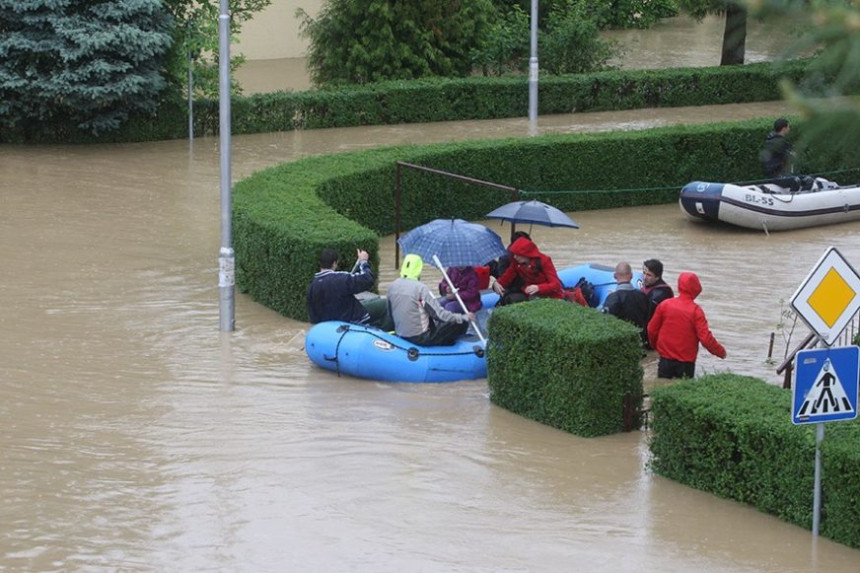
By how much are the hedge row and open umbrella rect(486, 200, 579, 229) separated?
1388 cm

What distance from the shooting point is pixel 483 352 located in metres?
14.0

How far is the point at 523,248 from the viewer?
14820mm

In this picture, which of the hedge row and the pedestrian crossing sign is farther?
the hedge row

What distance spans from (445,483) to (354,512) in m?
0.96

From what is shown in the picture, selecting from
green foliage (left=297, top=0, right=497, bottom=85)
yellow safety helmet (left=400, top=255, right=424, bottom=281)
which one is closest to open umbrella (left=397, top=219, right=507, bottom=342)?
yellow safety helmet (left=400, top=255, right=424, bottom=281)

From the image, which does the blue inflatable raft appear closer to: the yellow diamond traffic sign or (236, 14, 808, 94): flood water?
the yellow diamond traffic sign

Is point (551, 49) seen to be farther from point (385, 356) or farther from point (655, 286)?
point (385, 356)

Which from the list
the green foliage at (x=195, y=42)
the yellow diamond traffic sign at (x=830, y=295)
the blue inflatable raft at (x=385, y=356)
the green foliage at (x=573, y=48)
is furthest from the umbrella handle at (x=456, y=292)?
the green foliage at (x=573, y=48)

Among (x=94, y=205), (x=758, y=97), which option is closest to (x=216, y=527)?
(x=94, y=205)

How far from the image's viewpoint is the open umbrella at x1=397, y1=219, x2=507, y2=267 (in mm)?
14891

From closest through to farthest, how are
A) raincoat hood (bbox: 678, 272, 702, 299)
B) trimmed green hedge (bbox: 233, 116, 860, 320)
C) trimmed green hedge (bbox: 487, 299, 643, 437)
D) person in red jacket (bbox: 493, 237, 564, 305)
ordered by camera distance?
trimmed green hedge (bbox: 487, 299, 643, 437) → raincoat hood (bbox: 678, 272, 702, 299) → person in red jacket (bbox: 493, 237, 564, 305) → trimmed green hedge (bbox: 233, 116, 860, 320)

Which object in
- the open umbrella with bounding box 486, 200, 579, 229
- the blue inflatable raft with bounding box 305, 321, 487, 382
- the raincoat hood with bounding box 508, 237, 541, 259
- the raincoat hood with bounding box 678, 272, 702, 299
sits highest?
the open umbrella with bounding box 486, 200, 579, 229

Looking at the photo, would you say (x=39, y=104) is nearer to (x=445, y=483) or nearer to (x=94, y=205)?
(x=94, y=205)

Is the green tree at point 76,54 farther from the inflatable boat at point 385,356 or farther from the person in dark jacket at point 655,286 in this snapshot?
the person in dark jacket at point 655,286
